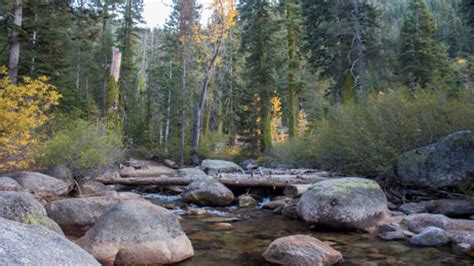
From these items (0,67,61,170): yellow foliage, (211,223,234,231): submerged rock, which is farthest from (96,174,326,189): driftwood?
(211,223,234,231): submerged rock

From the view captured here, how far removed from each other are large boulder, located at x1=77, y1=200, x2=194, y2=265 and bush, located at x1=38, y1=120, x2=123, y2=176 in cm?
729

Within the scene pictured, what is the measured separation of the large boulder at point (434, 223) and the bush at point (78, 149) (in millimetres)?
9967

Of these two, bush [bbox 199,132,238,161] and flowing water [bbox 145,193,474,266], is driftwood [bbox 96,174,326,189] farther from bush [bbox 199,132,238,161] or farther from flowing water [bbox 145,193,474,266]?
bush [bbox 199,132,238,161]

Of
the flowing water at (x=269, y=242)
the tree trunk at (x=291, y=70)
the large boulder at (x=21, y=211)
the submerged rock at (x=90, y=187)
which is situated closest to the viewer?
the large boulder at (x=21, y=211)

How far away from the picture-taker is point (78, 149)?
12.8 metres

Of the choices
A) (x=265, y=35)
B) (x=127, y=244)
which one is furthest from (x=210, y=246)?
(x=265, y=35)

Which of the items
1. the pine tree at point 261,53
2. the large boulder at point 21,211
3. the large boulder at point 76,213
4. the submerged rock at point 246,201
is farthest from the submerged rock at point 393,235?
the pine tree at point 261,53

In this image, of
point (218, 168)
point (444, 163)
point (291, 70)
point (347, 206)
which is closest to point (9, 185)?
point (347, 206)

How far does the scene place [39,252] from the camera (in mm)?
2359

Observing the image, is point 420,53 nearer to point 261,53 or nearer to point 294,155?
point 261,53

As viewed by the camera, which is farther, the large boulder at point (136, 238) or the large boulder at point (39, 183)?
the large boulder at point (39, 183)

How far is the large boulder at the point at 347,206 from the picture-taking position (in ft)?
25.8

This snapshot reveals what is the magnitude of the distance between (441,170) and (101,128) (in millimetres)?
11510

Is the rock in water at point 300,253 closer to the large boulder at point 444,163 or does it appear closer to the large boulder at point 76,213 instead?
the large boulder at point 76,213
